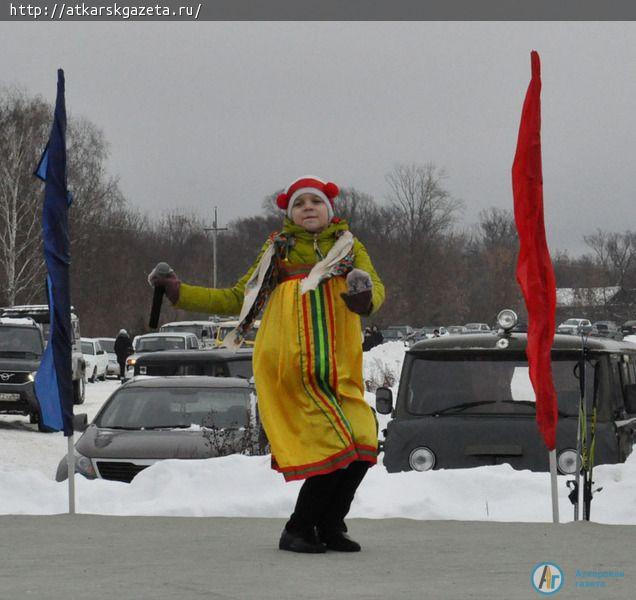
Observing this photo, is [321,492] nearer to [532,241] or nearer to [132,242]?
[532,241]

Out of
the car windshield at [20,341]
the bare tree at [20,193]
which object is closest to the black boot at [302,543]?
the car windshield at [20,341]

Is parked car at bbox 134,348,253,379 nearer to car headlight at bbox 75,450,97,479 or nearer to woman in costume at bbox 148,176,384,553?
car headlight at bbox 75,450,97,479

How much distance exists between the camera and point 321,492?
6602mm

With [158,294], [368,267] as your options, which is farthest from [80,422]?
[368,267]

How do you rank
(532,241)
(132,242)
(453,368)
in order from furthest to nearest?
(132,242) < (453,368) < (532,241)

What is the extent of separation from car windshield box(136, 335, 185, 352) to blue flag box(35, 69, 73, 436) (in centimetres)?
3128

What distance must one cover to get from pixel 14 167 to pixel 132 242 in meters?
25.3

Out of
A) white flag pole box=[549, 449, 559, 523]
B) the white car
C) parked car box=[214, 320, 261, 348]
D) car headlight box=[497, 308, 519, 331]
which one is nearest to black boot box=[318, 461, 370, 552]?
parked car box=[214, 320, 261, 348]

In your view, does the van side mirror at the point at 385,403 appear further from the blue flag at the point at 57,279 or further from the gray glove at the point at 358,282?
the gray glove at the point at 358,282

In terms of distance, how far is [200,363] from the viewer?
20578 mm

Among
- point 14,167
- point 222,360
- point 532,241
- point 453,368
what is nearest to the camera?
point 532,241

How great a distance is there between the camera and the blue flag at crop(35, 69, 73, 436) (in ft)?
27.9

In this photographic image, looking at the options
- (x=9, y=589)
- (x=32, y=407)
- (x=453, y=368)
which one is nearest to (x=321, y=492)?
(x=9, y=589)

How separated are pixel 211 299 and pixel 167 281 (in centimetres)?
22
